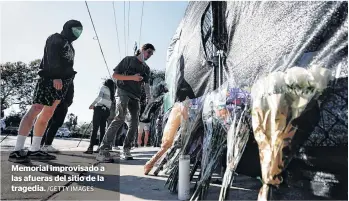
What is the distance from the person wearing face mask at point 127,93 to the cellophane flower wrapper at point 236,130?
202 cm

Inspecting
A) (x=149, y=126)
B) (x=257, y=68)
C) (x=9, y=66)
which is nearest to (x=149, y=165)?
(x=257, y=68)

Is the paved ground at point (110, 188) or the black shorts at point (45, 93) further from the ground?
the black shorts at point (45, 93)

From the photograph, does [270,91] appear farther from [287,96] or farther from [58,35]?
[58,35]

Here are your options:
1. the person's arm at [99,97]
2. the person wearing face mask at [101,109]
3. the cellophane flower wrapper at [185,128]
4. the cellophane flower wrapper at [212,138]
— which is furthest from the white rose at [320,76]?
the person's arm at [99,97]

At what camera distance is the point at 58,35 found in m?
2.96

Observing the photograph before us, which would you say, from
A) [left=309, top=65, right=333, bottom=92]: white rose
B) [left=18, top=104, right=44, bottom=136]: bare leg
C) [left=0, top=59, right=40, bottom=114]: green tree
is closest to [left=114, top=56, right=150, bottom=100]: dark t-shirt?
[left=18, top=104, right=44, bottom=136]: bare leg

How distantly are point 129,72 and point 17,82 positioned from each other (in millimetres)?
29585

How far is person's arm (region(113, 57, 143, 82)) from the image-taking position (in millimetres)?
3312

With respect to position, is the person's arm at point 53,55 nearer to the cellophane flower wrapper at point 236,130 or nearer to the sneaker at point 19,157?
the sneaker at point 19,157

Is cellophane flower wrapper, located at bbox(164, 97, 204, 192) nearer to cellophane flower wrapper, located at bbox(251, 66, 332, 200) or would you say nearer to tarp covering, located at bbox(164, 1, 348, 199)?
tarp covering, located at bbox(164, 1, 348, 199)

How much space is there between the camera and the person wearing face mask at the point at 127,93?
319cm

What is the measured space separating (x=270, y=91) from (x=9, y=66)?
3211 centimetres

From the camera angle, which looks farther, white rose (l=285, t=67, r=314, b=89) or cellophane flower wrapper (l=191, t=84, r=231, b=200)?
cellophane flower wrapper (l=191, t=84, r=231, b=200)

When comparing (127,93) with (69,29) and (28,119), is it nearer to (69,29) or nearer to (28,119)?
(69,29)
